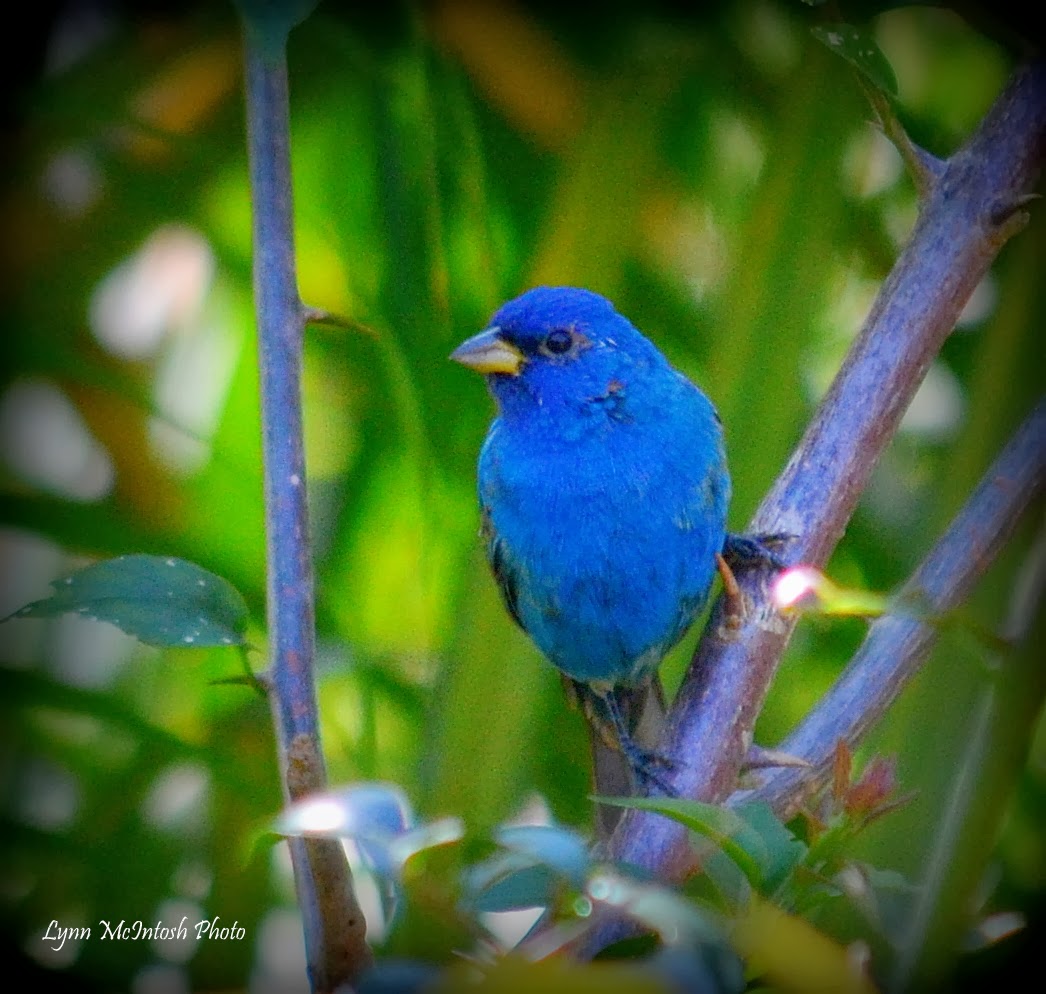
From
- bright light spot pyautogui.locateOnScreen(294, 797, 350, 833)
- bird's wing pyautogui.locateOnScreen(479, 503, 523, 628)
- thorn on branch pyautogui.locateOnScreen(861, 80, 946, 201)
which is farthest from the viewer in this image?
bird's wing pyautogui.locateOnScreen(479, 503, 523, 628)

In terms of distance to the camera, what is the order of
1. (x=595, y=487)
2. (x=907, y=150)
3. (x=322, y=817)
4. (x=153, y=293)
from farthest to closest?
(x=153, y=293), (x=595, y=487), (x=907, y=150), (x=322, y=817)

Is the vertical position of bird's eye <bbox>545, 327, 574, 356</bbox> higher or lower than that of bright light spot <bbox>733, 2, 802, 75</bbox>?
lower

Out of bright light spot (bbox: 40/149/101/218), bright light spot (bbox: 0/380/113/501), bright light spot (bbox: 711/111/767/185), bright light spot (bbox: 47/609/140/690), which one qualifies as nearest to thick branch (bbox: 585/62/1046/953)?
bright light spot (bbox: 711/111/767/185)

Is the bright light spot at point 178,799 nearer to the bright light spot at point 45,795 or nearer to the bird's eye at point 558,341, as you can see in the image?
the bright light spot at point 45,795

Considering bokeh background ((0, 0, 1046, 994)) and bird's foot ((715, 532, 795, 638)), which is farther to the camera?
bokeh background ((0, 0, 1046, 994))

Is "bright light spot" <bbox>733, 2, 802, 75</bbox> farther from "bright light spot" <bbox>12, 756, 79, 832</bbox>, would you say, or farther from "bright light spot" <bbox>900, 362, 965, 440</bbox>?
"bright light spot" <bbox>12, 756, 79, 832</bbox>

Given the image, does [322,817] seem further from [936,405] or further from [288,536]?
[936,405]

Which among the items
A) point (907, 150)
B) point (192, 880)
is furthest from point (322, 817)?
point (192, 880)

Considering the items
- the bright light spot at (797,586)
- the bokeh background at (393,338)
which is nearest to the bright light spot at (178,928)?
the bokeh background at (393,338)
